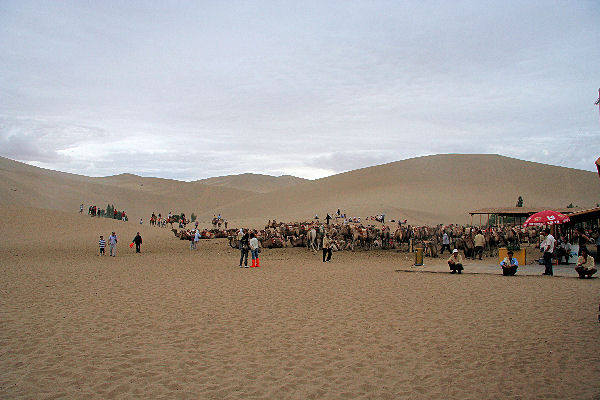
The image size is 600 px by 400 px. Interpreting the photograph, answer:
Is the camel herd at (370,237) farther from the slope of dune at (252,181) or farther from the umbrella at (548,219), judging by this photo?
the slope of dune at (252,181)

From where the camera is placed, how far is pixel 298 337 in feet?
29.6

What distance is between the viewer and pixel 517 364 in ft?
24.0

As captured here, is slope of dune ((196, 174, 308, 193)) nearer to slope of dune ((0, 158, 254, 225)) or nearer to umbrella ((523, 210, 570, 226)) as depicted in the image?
slope of dune ((0, 158, 254, 225))

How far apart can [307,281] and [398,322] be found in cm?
681

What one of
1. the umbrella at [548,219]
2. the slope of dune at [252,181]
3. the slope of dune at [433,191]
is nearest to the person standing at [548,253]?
the umbrella at [548,219]

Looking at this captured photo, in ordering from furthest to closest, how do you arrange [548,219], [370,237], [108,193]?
[108,193] < [370,237] < [548,219]

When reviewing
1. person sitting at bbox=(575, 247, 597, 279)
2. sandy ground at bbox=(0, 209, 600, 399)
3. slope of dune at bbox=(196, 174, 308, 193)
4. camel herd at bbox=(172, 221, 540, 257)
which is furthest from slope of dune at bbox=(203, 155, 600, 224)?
slope of dune at bbox=(196, 174, 308, 193)

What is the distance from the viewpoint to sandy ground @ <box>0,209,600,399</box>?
257 inches

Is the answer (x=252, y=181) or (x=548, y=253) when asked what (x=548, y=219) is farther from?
(x=252, y=181)

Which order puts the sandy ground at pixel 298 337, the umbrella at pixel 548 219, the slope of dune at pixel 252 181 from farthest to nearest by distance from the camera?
the slope of dune at pixel 252 181
the umbrella at pixel 548 219
the sandy ground at pixel 298 337

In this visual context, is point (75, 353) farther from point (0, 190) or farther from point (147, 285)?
point (0, 190)

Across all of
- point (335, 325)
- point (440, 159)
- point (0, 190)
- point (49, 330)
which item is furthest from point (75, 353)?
point (440, 159)

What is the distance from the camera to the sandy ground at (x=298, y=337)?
652 centimetres

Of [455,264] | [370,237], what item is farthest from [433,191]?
[455,264]
